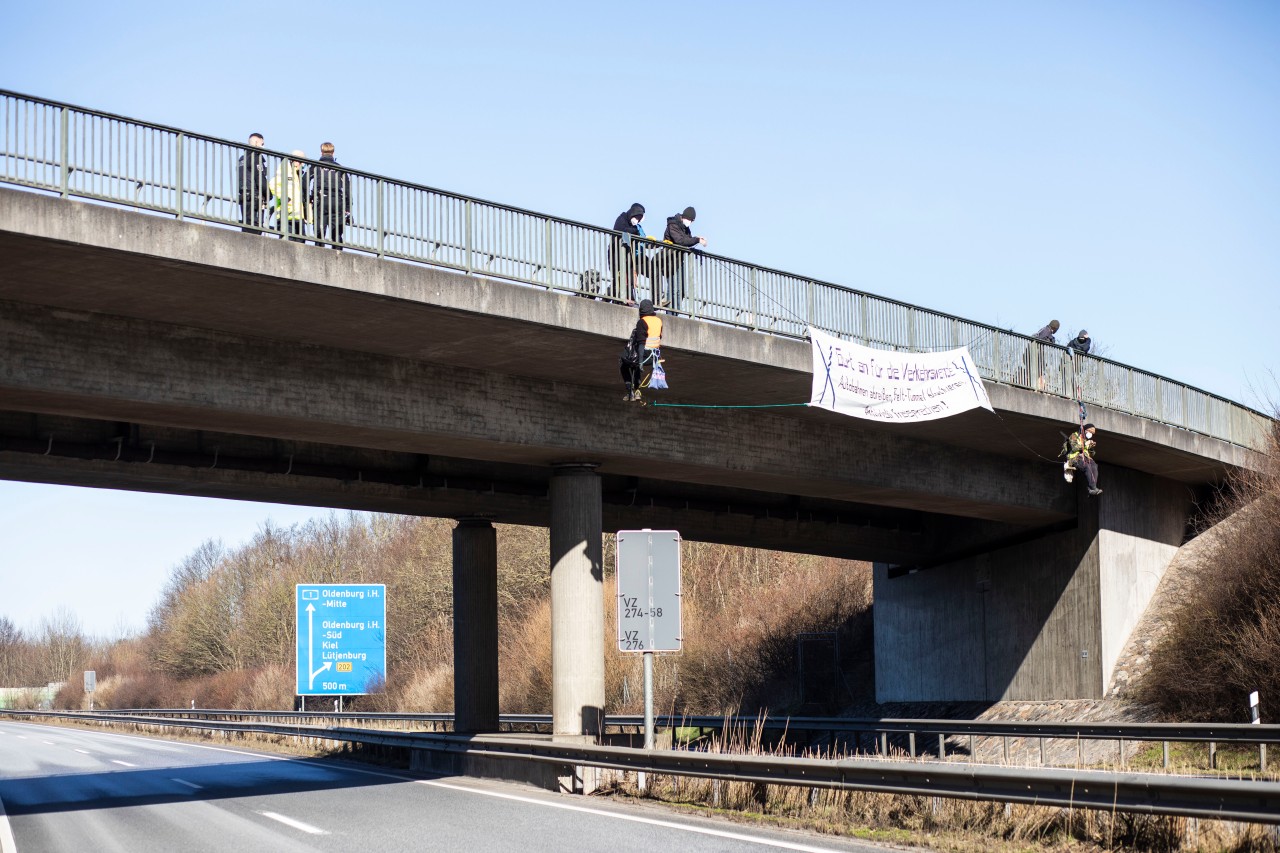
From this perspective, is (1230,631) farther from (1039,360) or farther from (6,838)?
(6,838)

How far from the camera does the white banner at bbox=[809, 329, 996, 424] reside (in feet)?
72.5

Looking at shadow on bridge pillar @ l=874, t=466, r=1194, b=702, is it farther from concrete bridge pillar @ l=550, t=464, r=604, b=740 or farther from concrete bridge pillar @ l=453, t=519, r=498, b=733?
concrete bridge pillar @ l=550, t=464, r=604, b=740

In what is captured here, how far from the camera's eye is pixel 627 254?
21156 millimetres

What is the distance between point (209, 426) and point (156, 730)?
128 ft

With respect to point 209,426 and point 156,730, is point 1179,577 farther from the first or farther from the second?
point 156,730

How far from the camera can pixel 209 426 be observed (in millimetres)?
19703

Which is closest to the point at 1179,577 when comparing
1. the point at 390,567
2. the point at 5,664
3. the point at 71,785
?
the point at 71,785

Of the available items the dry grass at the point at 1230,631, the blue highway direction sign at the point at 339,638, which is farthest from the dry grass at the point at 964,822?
the blue highway direction sign at the point at 339,638

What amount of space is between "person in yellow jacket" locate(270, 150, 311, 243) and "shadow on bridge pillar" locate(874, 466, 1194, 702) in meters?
19.9

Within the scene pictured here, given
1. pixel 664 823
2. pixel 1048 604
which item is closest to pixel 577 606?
pixel 664 823

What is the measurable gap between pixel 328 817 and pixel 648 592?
490 centimetres

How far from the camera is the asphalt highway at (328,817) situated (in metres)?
12.8

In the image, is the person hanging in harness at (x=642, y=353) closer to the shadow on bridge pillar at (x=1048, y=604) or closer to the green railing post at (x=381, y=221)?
the green railing post at (x=381, y=221)

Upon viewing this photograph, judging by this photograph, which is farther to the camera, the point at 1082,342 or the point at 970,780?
the point at 1082,342
